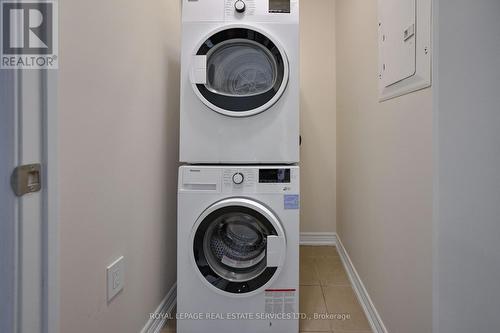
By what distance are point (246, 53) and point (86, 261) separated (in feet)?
3.83

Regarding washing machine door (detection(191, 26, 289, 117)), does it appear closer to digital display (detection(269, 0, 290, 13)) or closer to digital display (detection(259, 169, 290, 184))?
digital display (detection(269, 0, 290, 13))

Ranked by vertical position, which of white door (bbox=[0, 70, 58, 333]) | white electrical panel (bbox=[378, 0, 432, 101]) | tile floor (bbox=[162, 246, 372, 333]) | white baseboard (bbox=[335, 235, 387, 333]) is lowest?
tile floor (bbox=[162, 246, 372, 333])

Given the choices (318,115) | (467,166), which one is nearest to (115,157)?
(467,166)

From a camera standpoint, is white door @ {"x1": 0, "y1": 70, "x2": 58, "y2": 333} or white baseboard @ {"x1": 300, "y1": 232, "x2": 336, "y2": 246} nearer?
white door @ {"x1": 0, "y1": 70, "x2": 58, "y2": 333}

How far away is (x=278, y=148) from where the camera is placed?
1.46 m

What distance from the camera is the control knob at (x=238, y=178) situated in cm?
140

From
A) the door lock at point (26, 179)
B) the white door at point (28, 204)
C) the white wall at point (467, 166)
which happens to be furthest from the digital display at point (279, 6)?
the door lock at point (26, 179)

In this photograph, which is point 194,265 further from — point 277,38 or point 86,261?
point 277,38

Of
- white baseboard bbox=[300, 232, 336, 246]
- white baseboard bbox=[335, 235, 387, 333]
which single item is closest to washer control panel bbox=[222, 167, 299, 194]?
white baseboard bbox=[335, 235, 387, 333]

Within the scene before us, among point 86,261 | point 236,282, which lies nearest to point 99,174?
point 86,261

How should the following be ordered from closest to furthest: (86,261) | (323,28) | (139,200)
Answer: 1. (86,261)
2. (139,200)
3. (323,28)

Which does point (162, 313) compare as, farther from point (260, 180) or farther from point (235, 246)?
point (260, 180)

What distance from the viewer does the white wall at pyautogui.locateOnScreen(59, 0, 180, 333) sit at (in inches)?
33.1

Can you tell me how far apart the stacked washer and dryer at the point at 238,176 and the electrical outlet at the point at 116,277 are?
0.32m
